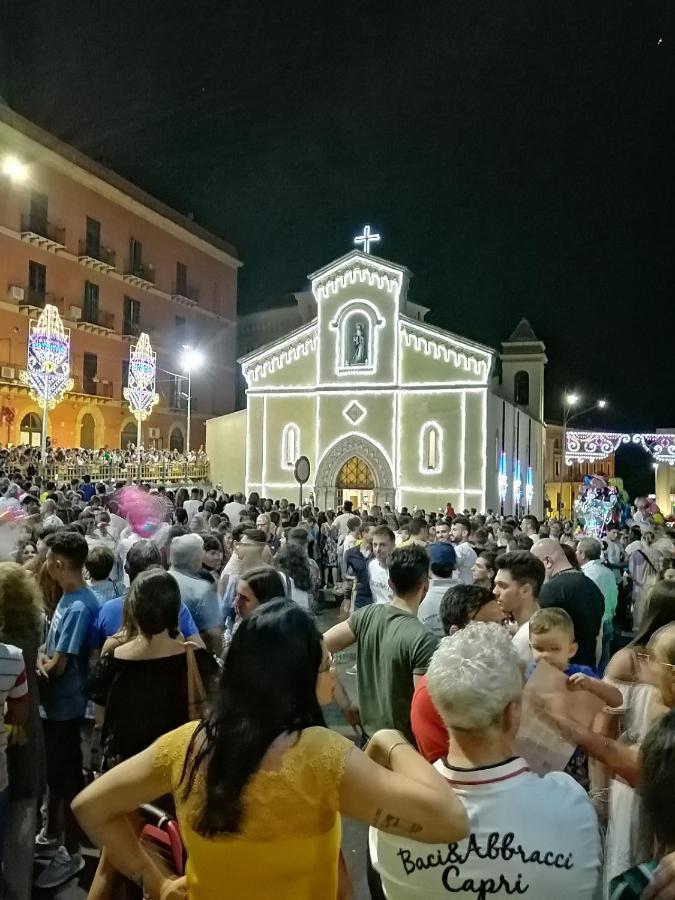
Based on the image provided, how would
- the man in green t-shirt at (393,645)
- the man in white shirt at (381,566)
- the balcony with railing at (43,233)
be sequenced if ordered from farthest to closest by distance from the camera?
the balcony with railing at (43,233), the man in white shirt at (381,566), the man in green t-shirt at (393,645)

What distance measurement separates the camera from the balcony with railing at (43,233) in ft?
100

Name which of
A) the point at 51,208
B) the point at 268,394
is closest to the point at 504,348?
the point at 268,394

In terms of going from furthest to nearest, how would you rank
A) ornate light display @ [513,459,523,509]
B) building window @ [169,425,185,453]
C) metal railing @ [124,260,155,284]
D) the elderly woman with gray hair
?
1. building window @ [169,425,185,453]
2. metal railing @ [124,260,155,284]
3. ornate light display @ [513,459,523,509]
4. the elderly woman with gray hair

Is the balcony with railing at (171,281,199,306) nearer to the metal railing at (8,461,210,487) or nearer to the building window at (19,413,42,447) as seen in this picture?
the building window at (19,413,42,447)

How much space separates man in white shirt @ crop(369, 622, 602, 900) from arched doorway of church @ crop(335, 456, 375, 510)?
1042 inches

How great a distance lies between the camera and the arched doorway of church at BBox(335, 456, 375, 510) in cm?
2883

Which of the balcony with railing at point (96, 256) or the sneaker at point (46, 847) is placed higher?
the balcony with railing at point (96, 256)

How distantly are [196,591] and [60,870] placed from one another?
1.87 meters

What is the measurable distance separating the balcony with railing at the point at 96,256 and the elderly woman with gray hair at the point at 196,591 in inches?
1239

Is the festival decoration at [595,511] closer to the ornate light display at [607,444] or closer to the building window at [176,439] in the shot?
the ornate light display at [607,444]

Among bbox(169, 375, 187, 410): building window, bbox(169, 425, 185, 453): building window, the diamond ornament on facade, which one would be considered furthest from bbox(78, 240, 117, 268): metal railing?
the diamond ornament on facade

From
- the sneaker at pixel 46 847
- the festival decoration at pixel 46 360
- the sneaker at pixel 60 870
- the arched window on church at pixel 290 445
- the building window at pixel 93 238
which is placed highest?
the building window at pixel 93 238

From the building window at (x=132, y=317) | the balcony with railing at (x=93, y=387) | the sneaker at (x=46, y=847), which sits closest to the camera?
the sneaker at (x=46, y=847)

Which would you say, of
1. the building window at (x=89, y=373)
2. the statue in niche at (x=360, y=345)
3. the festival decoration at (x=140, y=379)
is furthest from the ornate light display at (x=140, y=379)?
the statue in niche at (x=360, y=345)
